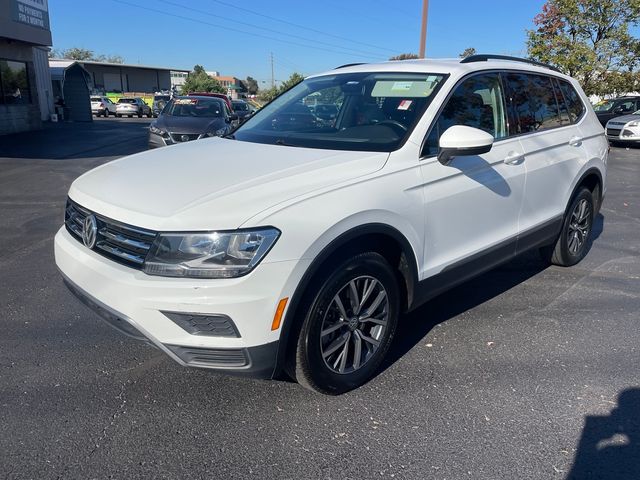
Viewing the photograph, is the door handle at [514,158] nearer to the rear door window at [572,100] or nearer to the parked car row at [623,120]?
the rear door window at [572,100]

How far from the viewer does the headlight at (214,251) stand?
2473mm

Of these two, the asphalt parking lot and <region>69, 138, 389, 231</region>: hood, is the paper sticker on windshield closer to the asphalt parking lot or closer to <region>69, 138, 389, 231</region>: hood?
<region>69, 138, 389, 231</region>: hood

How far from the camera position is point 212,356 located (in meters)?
2.59

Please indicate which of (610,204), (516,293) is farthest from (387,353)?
(610,204)

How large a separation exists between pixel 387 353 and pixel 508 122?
196 cm

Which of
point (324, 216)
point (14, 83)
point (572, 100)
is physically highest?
point (14, 83)

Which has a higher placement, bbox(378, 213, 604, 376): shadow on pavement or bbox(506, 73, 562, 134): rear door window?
bbox(506, 73, 562, 134): rear door window

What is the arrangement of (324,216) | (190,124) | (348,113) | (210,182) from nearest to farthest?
(324,216) → (210,182) → (348,113) → (190,124)

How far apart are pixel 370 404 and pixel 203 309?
1165 millimetres

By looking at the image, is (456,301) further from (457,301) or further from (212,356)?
(212,356)

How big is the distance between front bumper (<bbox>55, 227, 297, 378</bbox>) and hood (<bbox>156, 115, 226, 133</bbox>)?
8.62 meters

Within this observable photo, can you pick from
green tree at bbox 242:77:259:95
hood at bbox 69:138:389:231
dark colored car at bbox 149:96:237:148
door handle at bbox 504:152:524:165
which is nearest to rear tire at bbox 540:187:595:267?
door handle at bbox 504:152:524:165

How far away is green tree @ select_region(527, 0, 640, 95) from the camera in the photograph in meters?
20.5

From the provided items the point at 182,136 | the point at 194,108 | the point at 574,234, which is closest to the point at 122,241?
the point at 574,234
